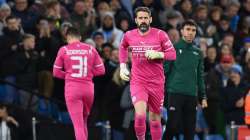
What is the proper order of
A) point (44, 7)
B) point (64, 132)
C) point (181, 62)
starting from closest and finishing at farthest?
point (181, 62), point (64, 132), point (44, 7)

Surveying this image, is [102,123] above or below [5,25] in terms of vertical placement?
below

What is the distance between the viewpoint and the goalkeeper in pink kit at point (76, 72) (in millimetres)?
16359

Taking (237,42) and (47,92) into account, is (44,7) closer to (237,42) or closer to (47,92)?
(47,92)

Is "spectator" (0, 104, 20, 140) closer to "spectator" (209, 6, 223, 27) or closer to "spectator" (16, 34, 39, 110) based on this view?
"spectator" (16, 34, 39, 110)

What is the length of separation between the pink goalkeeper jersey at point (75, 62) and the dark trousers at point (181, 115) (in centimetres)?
155

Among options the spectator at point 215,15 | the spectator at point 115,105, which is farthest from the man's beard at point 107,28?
the spectator at point 215,15

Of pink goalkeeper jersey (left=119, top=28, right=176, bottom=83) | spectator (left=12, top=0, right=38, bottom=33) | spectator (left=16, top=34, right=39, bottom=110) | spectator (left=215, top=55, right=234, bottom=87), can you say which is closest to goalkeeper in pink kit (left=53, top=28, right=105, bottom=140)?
pink goalkeeper jersey (left=119, top=28, right=176, bottom=83)

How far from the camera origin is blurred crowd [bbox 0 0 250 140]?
19.3 metres

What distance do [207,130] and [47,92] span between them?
3.60m

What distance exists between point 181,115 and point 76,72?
201 centimetres

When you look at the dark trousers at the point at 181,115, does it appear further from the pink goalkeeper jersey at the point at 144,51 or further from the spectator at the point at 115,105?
the spectator at the point at 115,105

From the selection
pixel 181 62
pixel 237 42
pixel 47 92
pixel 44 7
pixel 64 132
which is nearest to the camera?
pixel 181 62

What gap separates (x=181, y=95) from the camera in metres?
16.0

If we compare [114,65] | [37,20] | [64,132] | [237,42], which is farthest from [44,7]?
[237,42]
